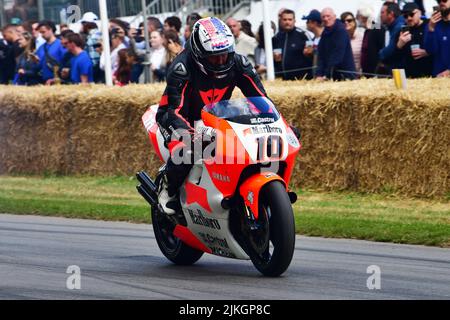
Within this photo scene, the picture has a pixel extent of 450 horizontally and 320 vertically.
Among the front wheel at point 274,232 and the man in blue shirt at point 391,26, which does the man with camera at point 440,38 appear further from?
the front wheel at point 274,232

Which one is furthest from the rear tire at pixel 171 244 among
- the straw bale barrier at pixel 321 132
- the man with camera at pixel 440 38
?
the man with camera at pixel 440 38

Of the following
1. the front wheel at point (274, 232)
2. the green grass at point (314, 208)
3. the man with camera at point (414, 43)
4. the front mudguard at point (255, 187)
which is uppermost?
the man with camera at point (414, 43)

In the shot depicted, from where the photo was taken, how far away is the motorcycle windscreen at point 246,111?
322 inches

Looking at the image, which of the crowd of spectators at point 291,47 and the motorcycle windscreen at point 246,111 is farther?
the crowd of spectators at point 291,47

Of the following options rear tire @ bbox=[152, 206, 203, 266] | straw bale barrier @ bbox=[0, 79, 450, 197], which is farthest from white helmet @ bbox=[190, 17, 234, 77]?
straw bale barrier @ bbox=[0, 79, 450, 197]

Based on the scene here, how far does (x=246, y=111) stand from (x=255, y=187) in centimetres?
70

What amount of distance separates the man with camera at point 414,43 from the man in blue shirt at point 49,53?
263 inches

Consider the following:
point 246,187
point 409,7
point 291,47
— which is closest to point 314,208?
point 409,7

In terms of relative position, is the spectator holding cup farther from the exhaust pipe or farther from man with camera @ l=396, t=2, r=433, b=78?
the exhaust pipe

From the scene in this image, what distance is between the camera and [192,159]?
Answer: 850cm

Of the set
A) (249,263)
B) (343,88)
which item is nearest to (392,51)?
(343,88)

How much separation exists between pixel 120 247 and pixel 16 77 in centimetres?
1105

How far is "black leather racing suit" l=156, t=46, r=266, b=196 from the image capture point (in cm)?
855

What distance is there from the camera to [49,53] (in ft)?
64.2
